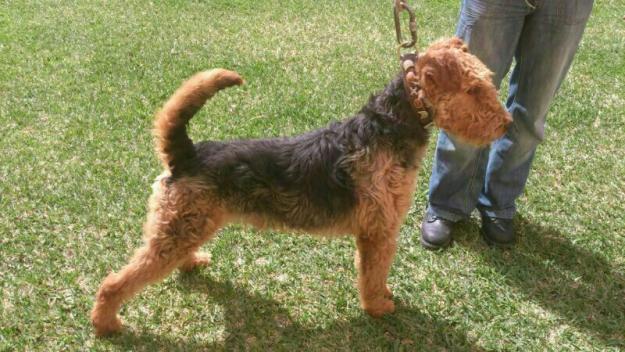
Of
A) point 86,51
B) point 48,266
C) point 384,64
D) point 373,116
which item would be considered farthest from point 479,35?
point 86,51

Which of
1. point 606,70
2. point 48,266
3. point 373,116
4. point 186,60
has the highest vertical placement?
point 373,116

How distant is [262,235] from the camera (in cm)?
400

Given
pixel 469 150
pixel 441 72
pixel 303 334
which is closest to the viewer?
pixel 441 72

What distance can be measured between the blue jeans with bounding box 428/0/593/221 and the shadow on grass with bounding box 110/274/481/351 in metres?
1.00

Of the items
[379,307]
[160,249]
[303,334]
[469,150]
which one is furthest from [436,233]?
[160,249]

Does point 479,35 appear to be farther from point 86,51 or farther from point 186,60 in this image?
point 86,51

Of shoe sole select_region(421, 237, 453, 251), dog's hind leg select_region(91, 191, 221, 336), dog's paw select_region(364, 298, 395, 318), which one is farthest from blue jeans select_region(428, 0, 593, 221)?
dog's hind leg select_region(91, 191, 221, 336)

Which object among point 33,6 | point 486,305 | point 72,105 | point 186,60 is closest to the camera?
point 486,305

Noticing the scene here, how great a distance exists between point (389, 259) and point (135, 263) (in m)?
1.53

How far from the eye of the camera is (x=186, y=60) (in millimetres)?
6684

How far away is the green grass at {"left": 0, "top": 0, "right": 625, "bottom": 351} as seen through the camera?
3270mm

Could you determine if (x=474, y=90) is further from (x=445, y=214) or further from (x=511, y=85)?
(x=445, y=214)

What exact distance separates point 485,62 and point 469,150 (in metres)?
0.64

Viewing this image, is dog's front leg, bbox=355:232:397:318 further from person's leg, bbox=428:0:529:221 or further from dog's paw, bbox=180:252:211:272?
dog's paw, bbox=180:252:211:272
